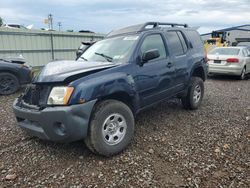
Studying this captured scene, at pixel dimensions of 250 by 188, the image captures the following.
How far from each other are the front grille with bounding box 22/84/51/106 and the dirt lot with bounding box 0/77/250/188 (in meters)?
0.84

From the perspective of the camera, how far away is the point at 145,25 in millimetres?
4578

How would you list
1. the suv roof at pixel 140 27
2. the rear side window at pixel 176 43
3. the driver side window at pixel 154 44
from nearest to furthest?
the driver side window at pixel 154 44, the suv roof at pixel 140 27, the rear side window at pixel 176 43

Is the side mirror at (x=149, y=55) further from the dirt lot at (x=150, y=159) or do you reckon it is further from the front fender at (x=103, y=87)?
the dirt lot at (x=150, y=159)

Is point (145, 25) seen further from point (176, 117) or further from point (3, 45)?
point (3, 45)

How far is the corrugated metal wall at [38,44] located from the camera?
11023mm

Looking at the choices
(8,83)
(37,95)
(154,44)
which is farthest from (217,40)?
(37,95)

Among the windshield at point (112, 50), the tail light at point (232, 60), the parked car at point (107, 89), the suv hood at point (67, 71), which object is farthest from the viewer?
the tail light at point (232, 60)

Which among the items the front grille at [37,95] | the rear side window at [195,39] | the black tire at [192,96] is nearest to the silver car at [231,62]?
the rear side window at [195,39]

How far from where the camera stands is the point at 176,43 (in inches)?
200

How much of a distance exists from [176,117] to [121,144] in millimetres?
2055

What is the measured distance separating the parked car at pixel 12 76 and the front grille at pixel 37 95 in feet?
14.5

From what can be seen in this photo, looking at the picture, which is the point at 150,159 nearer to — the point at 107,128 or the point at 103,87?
the point at 107,128

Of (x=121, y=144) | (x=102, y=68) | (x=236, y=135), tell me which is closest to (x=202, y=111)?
(x=236, y=135)

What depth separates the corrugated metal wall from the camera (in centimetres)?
1102
